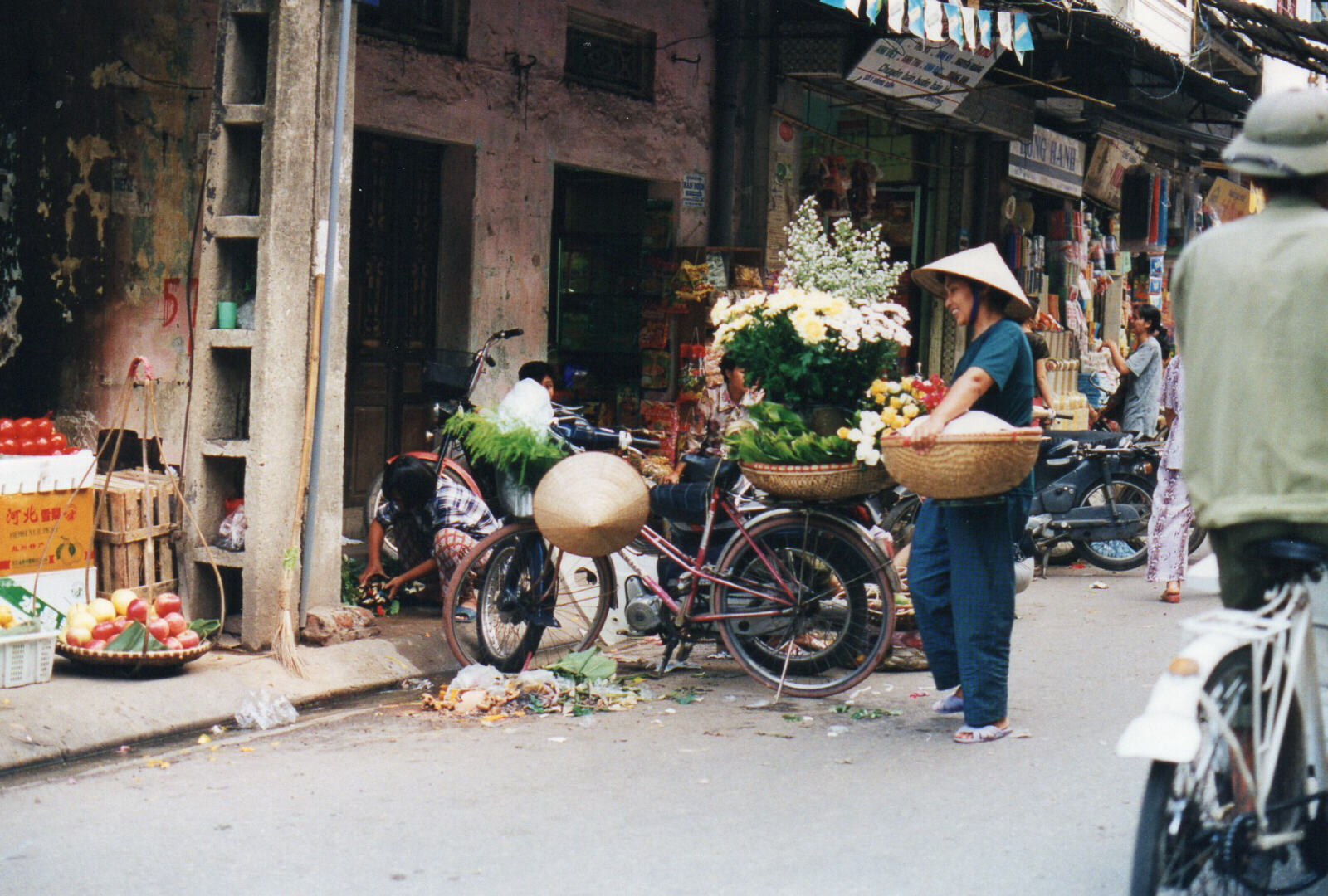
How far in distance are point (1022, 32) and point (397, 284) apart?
4642 mm

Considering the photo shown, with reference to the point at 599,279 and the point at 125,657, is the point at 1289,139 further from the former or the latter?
the point at 599,279

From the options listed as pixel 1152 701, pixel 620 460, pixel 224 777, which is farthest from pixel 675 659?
pixel 1152 701

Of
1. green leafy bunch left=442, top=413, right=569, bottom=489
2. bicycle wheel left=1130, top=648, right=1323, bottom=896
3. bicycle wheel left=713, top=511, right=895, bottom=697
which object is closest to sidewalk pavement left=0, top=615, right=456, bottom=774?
green leafy bunch left=442, top=413, right=569, bottom=489

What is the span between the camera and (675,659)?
6961mm

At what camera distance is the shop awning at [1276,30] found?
1425cm

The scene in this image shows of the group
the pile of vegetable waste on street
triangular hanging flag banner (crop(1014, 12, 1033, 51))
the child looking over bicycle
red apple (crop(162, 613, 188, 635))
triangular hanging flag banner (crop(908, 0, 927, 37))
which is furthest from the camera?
triangular hanging flag banner (crop(1014, 12, 1033, 51))

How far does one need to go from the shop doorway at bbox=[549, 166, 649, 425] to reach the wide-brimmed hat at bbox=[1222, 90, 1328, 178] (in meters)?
8.51

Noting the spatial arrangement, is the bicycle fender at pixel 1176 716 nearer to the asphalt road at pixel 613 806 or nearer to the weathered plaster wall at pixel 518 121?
the asphalt road at pixel 613 806

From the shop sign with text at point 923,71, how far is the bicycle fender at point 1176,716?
9633 mm

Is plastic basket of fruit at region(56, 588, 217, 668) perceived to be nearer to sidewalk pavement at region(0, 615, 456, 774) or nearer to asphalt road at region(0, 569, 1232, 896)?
sidewalk pavement at region(0, 615, 456, 774)

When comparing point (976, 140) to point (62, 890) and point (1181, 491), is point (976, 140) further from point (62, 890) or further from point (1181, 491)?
point (62, 890)

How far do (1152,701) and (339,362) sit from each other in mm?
4701

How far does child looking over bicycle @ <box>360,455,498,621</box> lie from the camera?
23.9ft

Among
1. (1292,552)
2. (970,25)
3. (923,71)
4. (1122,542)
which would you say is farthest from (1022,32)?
(1292,552)
